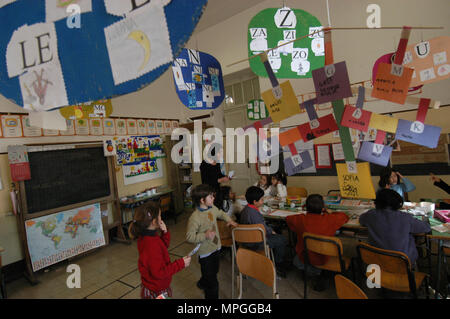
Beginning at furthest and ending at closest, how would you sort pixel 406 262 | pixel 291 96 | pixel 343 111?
pixel 406 262 < pixel 291 96 < pixel 343 111

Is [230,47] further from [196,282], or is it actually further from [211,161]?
[196,282]

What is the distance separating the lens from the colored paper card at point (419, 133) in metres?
1.43

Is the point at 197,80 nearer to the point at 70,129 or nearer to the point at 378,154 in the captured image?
the point at 378,154

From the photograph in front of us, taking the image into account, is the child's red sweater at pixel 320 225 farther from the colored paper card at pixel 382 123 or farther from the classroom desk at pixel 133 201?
the classroom desk at pixel 133 201

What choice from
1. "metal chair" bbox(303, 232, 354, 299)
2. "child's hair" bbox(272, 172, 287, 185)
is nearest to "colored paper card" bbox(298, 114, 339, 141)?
"metal chair" bbox(303, 232, 354, 299)

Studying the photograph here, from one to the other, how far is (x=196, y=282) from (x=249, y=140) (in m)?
3.01

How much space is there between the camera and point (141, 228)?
5.47 ft

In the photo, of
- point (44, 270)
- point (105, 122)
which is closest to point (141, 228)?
point (44, 270)

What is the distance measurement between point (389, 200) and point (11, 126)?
4.73 m

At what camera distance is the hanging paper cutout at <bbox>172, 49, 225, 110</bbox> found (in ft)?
5.59

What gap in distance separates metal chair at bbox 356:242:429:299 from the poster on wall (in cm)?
382

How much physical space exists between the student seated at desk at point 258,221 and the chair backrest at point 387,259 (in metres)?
0.97

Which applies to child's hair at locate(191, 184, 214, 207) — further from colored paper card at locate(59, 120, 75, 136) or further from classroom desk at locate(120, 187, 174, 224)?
colored paper card at locate(59, 120, 75, 136)

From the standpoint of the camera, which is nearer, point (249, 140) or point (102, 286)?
point (102, 286)
